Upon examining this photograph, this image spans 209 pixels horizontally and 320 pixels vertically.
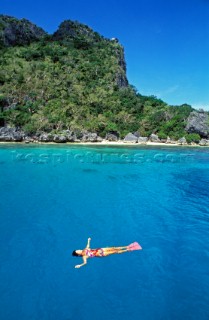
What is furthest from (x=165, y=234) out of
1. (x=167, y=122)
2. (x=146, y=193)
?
Result: (x=167, y=122)

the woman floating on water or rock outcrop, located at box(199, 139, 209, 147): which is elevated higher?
rock outcrop, located at box(199, 139, 209, 147)

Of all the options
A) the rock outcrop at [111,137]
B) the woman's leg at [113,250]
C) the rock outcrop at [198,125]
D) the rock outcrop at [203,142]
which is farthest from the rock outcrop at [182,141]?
the woman's leg at [113,250]

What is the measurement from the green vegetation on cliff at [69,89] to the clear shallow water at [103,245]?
1230 inches

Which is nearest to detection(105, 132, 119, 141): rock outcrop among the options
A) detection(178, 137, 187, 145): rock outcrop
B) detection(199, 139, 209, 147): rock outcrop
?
detection(178, 137, 187, 145): rock outcrop

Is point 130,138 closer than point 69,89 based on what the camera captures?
Yes

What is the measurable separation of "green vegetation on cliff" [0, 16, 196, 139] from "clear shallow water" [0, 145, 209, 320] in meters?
31.2

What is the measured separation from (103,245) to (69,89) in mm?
53900

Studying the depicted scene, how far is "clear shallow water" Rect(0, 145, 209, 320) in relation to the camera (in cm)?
591

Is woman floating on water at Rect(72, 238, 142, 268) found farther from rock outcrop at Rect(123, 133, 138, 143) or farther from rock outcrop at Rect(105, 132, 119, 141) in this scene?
rock outcrop at Rect(105, 132, 119, 141)

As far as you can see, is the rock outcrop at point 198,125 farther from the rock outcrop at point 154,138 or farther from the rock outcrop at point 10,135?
the rock outcrop at point 10,135

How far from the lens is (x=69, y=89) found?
5866 centimetres

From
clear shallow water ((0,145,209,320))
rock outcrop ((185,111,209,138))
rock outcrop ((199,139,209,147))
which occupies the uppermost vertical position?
rock outcrop ((185,111,209,138))

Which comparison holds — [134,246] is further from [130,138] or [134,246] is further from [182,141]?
[182,141]

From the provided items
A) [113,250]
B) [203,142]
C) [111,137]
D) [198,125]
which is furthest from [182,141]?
[113,250]
